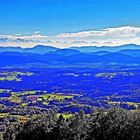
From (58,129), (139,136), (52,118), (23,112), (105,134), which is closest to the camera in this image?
(139,136)

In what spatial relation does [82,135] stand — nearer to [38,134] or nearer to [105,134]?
[105,134]

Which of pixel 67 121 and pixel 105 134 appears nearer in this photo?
pixel 105 134

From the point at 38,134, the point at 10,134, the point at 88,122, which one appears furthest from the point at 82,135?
the point at 10,134

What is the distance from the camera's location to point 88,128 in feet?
206

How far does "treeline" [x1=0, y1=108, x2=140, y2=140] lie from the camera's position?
58.5 m

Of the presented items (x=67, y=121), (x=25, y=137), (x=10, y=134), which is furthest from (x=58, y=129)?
(x=10, y=134)

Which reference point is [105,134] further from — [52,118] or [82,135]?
[52,118]

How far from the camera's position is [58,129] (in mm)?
65000

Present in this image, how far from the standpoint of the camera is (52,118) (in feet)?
230

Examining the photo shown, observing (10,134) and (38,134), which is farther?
(10,134)

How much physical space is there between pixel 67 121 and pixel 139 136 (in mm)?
14375

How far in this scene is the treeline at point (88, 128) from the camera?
58500mm

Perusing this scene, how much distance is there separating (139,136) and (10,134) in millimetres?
26563

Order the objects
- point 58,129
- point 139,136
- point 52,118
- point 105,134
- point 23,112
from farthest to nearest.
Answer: point 23,112 < point 52,118 < point 58,129 < point 105,134 < point 139,136
